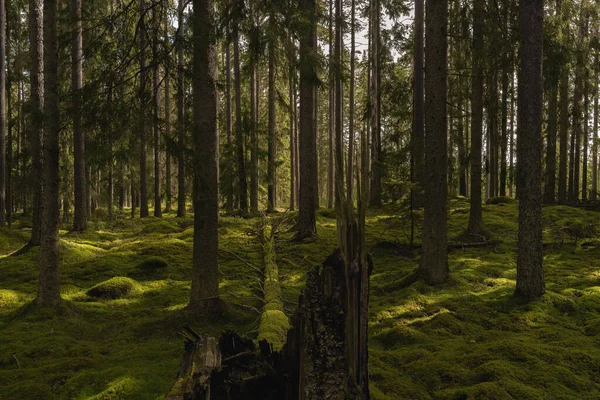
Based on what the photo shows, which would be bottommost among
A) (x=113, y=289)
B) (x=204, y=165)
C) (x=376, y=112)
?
(x=113, y=289)

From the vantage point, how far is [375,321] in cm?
748

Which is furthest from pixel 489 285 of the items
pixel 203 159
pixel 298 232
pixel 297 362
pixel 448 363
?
pixel 297 362

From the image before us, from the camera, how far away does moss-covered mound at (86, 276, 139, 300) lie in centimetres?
900

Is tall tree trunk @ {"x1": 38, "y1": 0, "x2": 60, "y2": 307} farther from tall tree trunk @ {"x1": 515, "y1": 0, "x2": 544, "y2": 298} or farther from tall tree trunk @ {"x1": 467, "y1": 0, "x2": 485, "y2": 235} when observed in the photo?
tall tree trunk @ {"x1": 467, "y1": 0, "x2": 485, "y2": 235}

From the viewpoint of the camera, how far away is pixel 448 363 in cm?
575

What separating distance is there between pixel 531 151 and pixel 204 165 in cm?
604

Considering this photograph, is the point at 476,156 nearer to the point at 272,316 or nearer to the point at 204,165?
the point at 204,165

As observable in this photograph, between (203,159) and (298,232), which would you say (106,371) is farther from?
(298,232)

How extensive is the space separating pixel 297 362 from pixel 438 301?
600 cm

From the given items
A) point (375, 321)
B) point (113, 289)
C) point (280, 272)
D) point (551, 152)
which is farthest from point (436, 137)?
point (551, 152)

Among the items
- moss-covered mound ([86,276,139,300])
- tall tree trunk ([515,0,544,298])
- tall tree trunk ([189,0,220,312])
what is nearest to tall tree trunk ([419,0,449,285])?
tall tree trunk ([515,0,544,298])

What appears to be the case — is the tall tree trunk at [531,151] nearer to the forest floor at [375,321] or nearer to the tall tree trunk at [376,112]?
the forest floor at [375,321]

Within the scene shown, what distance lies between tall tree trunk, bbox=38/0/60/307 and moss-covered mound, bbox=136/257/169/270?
311 cm

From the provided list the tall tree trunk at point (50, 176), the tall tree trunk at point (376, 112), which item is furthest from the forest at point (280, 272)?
the tall tree trunk at point (376, 112)
